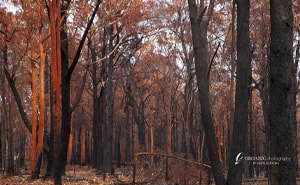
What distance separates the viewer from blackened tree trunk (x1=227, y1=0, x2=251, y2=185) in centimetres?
595

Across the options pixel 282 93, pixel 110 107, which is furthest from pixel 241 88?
pixel 110 107

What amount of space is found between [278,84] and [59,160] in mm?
7606

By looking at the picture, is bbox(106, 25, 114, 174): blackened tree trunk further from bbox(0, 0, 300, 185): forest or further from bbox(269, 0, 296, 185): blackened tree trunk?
bbox(269, 0, 296, 185): blackened tree trunk

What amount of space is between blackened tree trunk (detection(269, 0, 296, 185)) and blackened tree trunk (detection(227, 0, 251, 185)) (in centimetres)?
189

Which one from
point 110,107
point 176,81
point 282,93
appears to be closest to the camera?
point 282,93

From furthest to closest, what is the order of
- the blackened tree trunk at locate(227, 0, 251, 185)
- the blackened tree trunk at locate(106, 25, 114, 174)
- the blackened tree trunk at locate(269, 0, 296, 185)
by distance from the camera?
the blackened tree trunk at locate(106, 25, 114, 174), the blackened tree trunk at locate(227, 0, 251, 185), the blackened tree trunk at locate(269, 0, 296, 185)

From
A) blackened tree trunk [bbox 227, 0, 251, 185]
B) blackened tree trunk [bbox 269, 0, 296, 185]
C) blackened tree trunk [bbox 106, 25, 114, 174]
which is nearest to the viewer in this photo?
blackened tree trunk [bbox 269, 0, 296, 185]

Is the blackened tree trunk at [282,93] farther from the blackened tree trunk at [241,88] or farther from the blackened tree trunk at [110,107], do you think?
the blackened tree trunk at [110,107]

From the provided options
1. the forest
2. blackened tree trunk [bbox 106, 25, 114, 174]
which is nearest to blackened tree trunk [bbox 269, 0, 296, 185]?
the forest

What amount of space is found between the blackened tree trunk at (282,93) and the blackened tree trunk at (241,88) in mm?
1893

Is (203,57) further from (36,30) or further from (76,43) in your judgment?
(76,43)

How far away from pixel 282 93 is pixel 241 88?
2010 millimetres

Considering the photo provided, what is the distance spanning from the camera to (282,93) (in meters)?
3.96

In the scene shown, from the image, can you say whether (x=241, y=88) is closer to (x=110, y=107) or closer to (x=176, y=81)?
(x=110, y=107)
